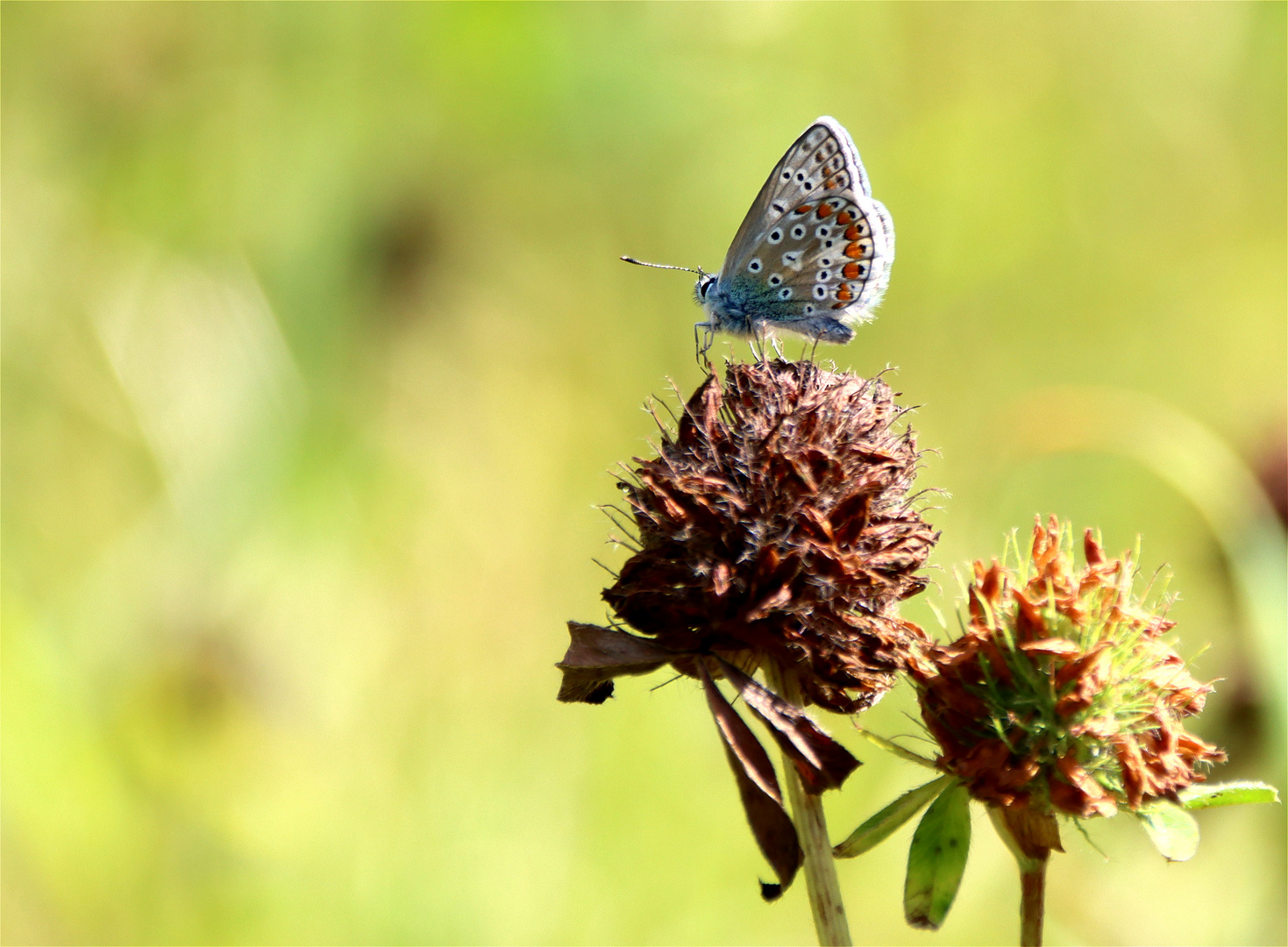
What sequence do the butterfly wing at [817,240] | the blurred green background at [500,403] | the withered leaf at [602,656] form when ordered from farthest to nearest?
the blurred green background at [500,403]
the butterfly wing at [817,240]
the withered leaf at [602,656]

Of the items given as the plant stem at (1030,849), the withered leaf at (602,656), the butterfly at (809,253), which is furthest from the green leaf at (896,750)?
the butterfly at (809,253)

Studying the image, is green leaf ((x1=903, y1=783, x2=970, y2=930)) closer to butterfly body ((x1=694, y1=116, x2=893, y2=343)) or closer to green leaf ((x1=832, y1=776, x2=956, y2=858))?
green leaf ((x1=832, y1=776, x2=956, y2=858))

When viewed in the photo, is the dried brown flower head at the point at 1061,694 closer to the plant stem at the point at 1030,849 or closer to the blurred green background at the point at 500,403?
the plant stem at the point at 1030,849

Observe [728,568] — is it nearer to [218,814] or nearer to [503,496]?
[218,814]

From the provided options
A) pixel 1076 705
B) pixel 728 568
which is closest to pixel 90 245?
pixel 728 568

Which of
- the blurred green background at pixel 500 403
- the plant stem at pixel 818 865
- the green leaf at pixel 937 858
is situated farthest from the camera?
the blurred green background at pixel 500 403

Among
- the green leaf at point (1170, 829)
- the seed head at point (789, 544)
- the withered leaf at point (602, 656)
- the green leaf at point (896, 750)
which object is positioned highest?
the seed head at point (789, 544)

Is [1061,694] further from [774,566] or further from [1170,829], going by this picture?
[774,566]
